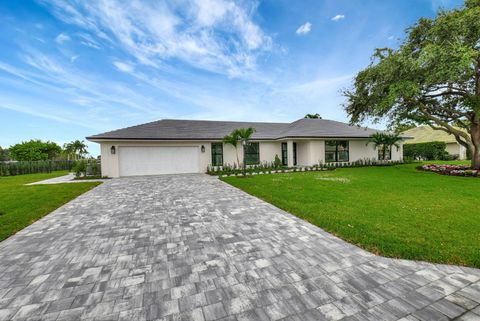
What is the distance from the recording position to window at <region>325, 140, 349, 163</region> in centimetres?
1759

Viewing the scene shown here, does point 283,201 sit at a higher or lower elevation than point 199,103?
lower

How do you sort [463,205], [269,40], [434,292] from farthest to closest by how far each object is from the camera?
1. [269,40]
2. [463,205]
3. [434,292]

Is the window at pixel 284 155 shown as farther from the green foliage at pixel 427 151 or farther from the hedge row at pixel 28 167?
the hedge row at pixel 28 167

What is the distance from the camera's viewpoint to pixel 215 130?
17266mm

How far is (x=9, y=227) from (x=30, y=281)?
3025mm

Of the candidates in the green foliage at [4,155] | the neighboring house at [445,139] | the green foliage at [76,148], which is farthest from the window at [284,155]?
the green foliage at [76,148]

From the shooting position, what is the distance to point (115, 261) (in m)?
2.84

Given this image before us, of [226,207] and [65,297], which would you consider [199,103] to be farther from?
[65,297]

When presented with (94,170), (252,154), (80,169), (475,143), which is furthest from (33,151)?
(475,143)

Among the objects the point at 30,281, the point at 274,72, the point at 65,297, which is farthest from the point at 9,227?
the point at 274,72

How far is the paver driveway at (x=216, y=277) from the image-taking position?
1875mm

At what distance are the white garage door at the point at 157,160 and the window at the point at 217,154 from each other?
1.39 metres

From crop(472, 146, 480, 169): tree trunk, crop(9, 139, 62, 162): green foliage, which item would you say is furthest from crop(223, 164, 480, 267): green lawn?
crop(9, 139, 62, 162): green foliage

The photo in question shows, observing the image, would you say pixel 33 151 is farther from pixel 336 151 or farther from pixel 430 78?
pixel 430 78
